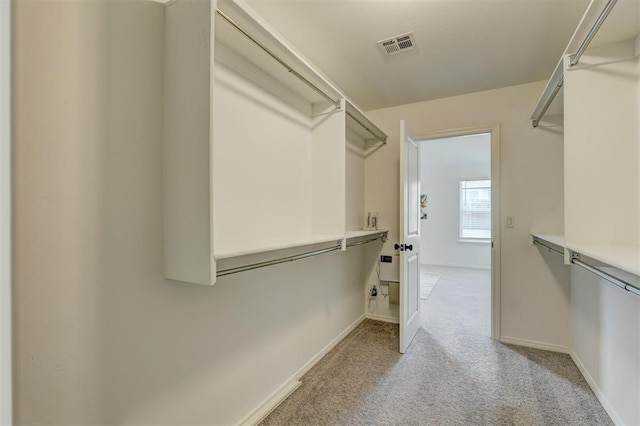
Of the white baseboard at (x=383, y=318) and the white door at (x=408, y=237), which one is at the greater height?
the white door at (x=408, y=237)

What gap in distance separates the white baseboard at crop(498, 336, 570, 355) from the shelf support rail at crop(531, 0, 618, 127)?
2.05 meters

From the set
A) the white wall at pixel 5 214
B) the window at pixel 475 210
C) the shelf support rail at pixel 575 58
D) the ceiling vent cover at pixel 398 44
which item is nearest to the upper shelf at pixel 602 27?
the shelf support rail at pixel 575 58

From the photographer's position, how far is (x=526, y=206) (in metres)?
2.76

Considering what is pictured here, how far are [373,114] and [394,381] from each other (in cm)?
276

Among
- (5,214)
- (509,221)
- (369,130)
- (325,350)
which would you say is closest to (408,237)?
(509,221)

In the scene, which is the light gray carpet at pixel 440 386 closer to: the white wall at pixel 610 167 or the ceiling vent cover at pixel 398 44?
the white wall at pixel 610 167

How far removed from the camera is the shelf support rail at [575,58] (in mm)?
1260

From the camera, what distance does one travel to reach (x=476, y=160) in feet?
21.2

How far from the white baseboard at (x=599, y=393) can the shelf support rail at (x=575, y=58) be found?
2.06 m

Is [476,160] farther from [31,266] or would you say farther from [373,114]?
[31,266]

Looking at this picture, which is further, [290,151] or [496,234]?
[496,234]

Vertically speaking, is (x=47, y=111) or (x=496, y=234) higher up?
(x=47, y=111)

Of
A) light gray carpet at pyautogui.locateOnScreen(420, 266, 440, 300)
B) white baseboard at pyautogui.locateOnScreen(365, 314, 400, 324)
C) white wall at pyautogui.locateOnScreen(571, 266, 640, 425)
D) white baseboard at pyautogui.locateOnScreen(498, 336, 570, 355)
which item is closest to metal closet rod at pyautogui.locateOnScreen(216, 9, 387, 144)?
white wall at pyautogui.locateOnScreen(571, 266, 640, 425)

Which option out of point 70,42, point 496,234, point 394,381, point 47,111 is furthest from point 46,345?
point 496,234
